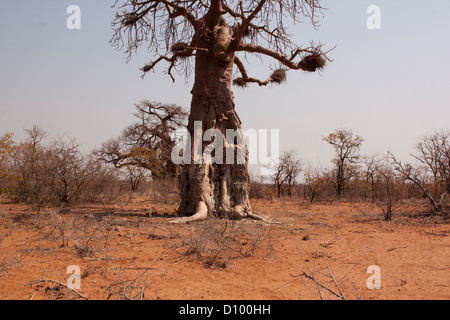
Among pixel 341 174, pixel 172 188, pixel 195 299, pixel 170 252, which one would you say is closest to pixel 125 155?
pixel 172 188

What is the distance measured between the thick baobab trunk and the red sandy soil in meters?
1.00

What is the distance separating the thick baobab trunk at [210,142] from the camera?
248 inches

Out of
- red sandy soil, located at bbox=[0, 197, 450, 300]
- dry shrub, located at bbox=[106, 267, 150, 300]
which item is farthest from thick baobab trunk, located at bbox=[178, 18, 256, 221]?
dry shrub, located at bbox=[106, 267, 150, 300]

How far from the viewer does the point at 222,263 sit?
127 inches

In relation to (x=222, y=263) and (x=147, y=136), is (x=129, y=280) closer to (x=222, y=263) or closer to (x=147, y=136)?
(x=222, y=263)

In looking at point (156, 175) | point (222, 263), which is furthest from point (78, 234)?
point (156, 175)

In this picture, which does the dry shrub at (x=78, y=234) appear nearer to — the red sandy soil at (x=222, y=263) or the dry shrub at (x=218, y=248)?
the red sandy soil at (x=222, y=263)

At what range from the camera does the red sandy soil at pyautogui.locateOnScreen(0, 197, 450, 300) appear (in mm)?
2514

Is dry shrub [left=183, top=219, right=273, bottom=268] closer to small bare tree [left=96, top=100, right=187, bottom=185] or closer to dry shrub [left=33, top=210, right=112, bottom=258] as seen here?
dry shrub [left=33, top=210, right=112, bottom=258]

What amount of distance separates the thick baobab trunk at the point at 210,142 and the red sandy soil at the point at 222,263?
3.29ft

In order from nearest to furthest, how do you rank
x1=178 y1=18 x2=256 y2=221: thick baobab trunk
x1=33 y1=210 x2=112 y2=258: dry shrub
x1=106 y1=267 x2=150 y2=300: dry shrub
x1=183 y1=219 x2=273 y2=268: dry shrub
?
1. x1=106 y1=267 x2=150 y2=300: dry shrub
2. x1=183 y1=219 x2=273 y2=268: dry shrub
3. x1=33 y1=210 x2=112 y2=258: dry shrub
4. x1=178 y1=18 x2=256 y2=221: thick baobab trunk

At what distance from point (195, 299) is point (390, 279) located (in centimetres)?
171

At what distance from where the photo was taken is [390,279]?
2904 millimetres

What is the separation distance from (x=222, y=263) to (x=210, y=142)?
3706 mm
